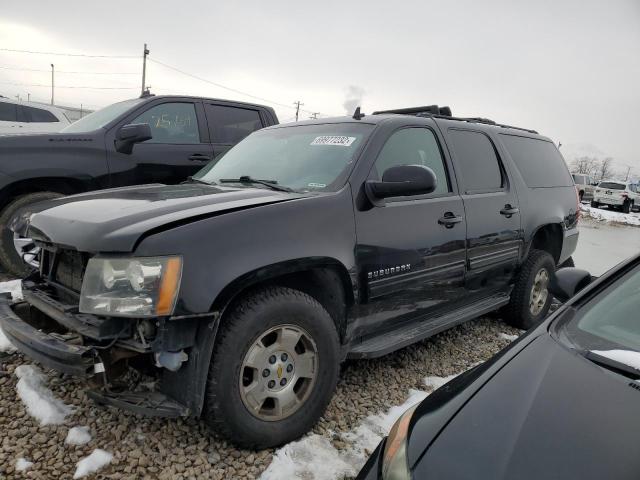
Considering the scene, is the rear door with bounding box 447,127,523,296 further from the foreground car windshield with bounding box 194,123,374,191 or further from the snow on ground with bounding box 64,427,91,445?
the snow on ground with bounding box 64,427,91,445

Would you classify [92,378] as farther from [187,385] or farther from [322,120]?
[322,120]

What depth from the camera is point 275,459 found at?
222cm

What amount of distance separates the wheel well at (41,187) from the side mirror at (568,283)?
4249 millimetres

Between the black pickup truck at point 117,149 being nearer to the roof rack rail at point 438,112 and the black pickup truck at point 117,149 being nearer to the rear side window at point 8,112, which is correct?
the roof rack rail at point 438,112

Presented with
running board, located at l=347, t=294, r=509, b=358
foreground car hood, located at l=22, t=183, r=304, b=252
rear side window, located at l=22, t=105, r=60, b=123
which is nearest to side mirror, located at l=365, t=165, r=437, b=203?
foreground car hood, located at l=22, t=183, r=304, b=252

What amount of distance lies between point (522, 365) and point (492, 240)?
2.20 meters

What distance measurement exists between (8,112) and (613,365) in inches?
415

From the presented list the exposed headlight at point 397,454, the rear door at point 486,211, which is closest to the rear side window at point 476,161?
the rear door at point 486,211

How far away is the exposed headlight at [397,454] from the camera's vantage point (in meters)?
1.30

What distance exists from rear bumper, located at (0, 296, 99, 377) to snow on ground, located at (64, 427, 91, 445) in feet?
1.49

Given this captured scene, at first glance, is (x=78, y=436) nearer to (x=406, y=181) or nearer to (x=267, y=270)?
(x=267, y=270)

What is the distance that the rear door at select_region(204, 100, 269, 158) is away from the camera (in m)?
5.52

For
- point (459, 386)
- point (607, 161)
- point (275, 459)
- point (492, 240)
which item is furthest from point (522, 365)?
point (607, 161)

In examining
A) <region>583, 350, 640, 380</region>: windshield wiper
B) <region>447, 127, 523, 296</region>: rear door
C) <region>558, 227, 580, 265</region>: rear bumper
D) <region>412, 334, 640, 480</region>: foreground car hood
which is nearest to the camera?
<region>412, 334, 640, 480</region>: foreground car hood
